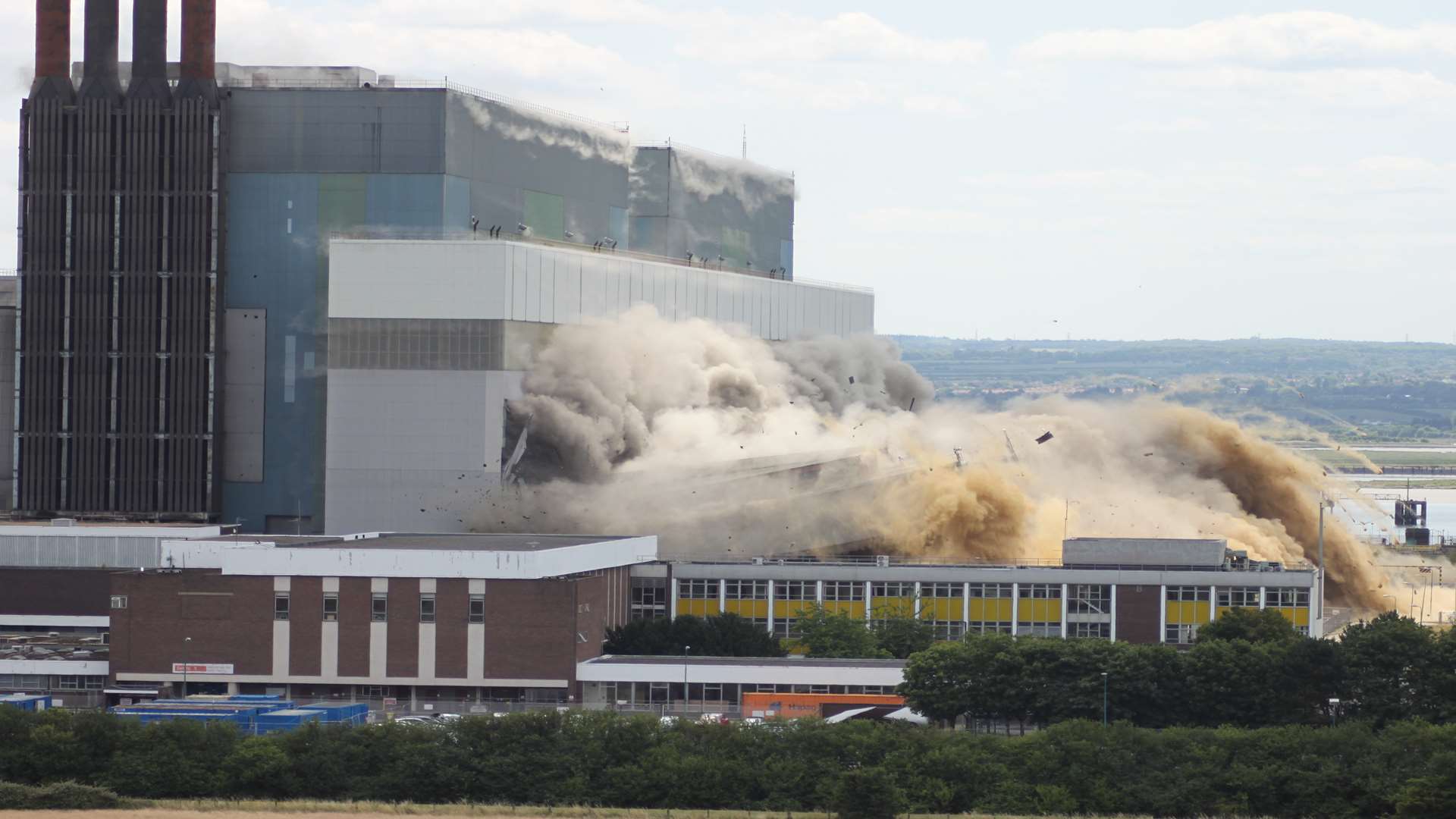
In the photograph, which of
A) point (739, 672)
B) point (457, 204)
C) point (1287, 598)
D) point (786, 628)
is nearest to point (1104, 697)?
point (739, 672)

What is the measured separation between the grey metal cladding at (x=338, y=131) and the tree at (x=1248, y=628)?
57974mm

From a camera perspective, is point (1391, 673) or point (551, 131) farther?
point (551, 131)

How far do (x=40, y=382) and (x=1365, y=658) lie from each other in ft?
281

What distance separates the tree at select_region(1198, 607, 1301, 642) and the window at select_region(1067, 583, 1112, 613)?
1205cm

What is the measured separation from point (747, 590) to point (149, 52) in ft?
172

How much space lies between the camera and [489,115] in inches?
6230

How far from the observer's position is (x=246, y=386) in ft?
516

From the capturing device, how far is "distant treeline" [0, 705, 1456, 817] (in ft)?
311

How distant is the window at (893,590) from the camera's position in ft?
445

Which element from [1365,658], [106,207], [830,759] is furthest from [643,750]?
[106,207]

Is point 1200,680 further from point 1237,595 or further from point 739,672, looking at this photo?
point 1237,595

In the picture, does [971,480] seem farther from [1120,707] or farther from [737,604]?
[1120,707]

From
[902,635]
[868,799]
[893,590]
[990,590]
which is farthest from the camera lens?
[893,590]

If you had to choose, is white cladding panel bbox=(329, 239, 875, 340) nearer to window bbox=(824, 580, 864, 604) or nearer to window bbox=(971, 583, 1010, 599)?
window bbox=(824, 580, 864, 604)
